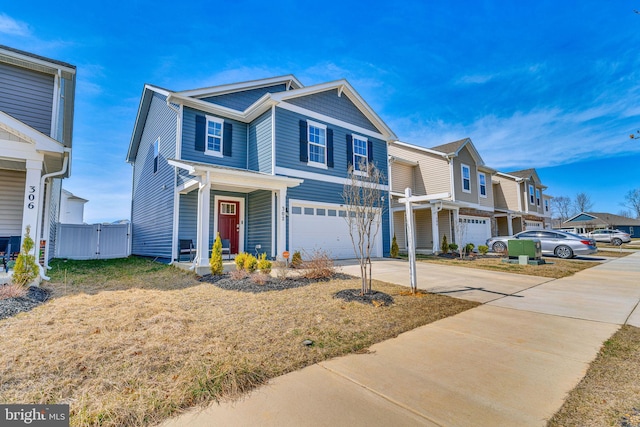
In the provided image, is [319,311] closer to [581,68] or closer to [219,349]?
[219,349]

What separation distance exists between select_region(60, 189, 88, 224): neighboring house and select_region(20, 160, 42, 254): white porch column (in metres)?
23.7

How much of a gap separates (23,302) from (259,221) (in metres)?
7.22

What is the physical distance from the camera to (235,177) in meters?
9.55

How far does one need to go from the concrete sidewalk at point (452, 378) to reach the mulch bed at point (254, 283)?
Answer: 362cm

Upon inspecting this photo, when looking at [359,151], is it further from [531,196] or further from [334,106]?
[531,196]

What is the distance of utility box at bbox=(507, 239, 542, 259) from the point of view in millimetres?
11875

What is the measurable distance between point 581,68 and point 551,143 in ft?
27.7

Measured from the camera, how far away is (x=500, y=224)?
27.6m

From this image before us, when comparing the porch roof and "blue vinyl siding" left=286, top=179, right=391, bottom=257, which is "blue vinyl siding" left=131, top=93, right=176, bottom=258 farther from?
"blue vinyl siding" left=286, top=179, right=391, bottom=257

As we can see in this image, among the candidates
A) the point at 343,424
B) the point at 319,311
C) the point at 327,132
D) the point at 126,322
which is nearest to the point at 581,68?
the point at 327,132

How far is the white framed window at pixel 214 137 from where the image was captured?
11734mm

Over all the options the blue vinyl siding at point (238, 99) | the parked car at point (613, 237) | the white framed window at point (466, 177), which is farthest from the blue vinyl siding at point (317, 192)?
the parked car at point (613, 237)

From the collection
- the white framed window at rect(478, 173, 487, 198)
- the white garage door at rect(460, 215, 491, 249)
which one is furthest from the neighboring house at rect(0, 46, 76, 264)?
the white framed window at rect(478, 173, 487, 198)

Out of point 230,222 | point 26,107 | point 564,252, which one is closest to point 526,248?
point 564,252
